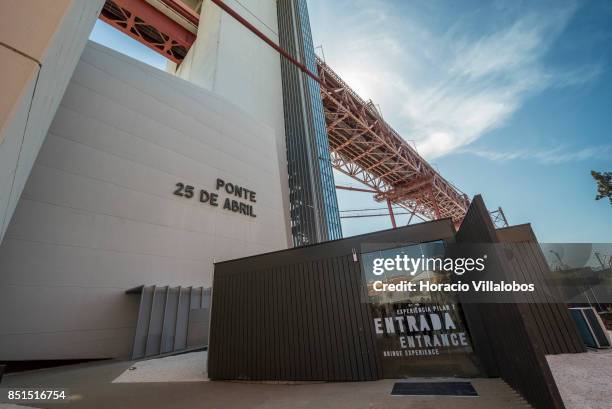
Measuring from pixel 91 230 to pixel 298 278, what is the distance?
7718 millimetres

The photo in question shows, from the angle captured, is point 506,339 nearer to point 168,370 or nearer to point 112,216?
point 168,370

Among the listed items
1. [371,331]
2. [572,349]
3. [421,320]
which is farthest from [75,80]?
[572,349]

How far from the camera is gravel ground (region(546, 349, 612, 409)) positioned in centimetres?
278

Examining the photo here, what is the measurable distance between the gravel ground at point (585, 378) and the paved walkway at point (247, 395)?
1.82ft

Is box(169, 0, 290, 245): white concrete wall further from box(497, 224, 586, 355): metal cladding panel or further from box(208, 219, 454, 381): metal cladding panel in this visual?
box(497, 224, 586, 355): metal cladding panel

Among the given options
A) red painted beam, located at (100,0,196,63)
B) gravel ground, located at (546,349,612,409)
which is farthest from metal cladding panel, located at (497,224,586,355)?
red painted beam, located at (100,0,196,63)

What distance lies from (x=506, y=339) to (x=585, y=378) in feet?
4.54

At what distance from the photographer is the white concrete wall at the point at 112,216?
7469 mm

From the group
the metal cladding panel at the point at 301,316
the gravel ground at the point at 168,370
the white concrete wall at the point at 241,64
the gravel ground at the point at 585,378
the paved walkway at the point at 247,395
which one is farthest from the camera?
the white concrete wall at the point at 241,64

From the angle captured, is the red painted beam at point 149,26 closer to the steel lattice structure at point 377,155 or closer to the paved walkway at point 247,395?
the steel lattice structure at point 377,155

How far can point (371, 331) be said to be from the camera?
507cm

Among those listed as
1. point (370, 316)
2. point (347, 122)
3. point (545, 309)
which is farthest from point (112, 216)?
point (347, 122)

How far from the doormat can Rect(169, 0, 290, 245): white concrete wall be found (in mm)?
12435

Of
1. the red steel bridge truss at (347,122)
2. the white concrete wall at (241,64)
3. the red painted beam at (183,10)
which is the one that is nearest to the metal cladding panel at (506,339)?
the white concrete wall at (241,64)
